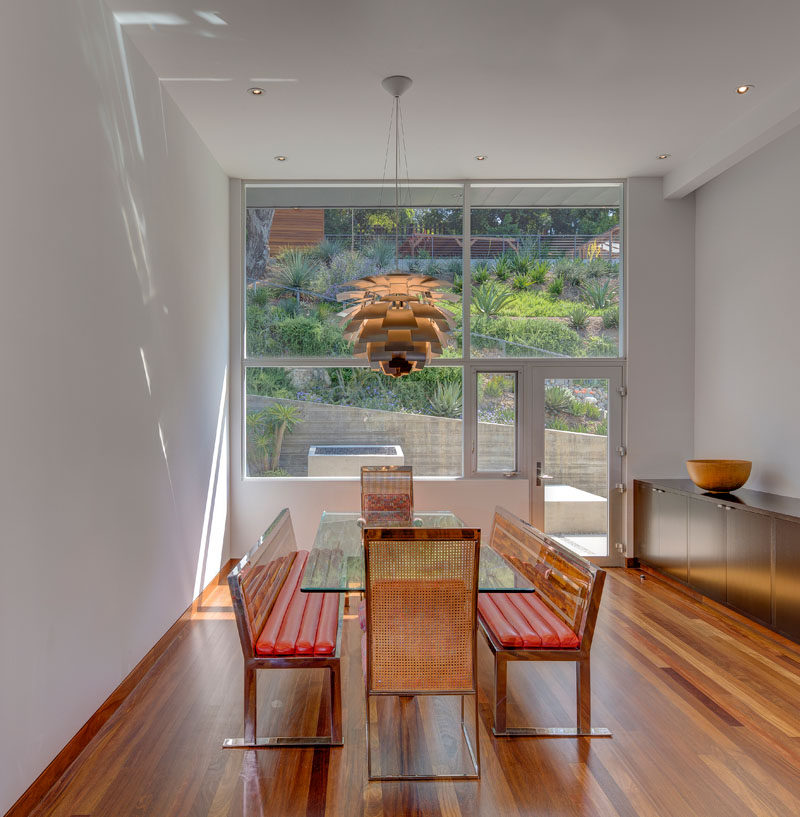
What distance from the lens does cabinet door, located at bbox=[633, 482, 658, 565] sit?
229 inches

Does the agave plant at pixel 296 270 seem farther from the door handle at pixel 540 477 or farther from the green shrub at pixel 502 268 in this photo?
the door handle at pixel 540 477

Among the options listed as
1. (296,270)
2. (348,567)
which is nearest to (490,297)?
(296,270)

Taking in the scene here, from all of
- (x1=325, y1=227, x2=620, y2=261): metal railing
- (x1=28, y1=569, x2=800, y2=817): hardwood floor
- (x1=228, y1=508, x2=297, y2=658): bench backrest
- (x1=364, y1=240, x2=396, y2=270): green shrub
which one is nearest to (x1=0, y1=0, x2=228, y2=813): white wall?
(x1=28, y1=569, x2=800, y2=817): hardwood floor

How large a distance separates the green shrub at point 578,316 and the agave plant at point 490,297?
0.58 metres

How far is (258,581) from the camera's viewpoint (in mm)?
3182

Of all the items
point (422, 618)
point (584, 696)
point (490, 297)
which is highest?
point (490, 297)

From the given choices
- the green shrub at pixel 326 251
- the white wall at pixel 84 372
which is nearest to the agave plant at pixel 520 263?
the green shrub at pixel 326 251

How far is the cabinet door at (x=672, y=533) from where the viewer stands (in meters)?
5.35

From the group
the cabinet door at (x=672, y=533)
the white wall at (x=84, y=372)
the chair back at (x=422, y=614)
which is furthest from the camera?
the cabinet door at (x=672, y=533)

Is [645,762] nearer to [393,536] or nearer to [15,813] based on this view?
[393,536]

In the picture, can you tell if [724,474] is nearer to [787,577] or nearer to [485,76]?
[787,577]

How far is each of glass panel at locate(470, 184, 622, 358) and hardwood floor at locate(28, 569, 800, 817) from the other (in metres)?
2.92

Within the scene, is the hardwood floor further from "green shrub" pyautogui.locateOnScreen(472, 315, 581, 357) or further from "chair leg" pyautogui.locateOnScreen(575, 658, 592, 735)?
"green shrub" pyautogui.locateOnScreen(472, 315, 581, 357)

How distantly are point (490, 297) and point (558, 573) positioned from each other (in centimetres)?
349
